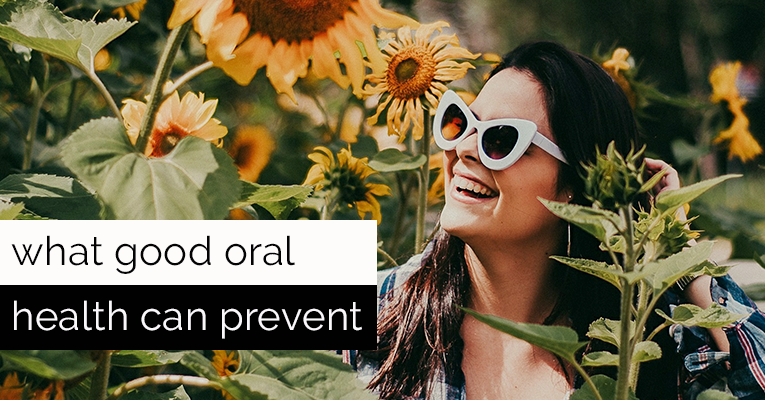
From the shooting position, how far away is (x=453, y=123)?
0.93 meters

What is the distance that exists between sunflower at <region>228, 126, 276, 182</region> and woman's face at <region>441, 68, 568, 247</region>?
27.5 inches

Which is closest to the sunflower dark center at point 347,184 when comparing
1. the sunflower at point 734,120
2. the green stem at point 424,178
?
the green stem at point 424,178

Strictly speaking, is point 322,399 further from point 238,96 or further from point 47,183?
point 238,96

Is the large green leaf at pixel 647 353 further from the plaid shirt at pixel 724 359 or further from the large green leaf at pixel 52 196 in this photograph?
the large green leaf at pixel 52 196

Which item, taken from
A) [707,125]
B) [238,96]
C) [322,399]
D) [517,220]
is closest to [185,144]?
[322,399]

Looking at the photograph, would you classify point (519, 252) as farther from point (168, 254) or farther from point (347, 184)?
point (168, 254)

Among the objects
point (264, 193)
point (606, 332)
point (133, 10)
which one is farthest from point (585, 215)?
point (133, 10)

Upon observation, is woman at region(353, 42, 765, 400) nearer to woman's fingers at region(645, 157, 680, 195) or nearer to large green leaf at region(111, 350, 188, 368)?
woman's fingers at region(645, 157, 680, 195)

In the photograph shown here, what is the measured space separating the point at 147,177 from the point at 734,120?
152cm

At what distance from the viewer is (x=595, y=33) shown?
210 inches

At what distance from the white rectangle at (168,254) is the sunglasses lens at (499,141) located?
1.08 feet

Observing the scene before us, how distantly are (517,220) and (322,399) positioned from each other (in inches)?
16.1

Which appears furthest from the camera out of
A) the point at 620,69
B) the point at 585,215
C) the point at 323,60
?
the point at 620,69

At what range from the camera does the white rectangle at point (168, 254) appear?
55 centimetres
